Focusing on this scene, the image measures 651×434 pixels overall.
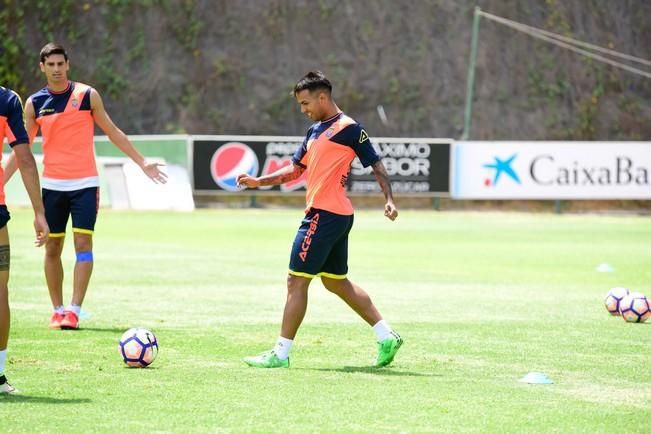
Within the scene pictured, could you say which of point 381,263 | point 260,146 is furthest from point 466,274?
point 260,146

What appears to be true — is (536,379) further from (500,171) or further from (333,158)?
(500,171)

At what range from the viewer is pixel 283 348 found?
880cm

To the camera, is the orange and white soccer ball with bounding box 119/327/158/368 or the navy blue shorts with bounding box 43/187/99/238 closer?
the orange and white soccer ball with bounding box 119/327/158/368

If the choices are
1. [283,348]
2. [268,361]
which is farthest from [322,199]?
[268,361]

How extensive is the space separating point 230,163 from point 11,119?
2718 centimetres

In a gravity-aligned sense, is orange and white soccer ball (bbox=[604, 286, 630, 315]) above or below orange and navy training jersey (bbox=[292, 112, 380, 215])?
below

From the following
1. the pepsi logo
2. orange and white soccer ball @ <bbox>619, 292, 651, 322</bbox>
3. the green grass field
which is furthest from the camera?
the pepsi logo

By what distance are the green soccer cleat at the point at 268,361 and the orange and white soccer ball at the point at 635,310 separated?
4302 mm

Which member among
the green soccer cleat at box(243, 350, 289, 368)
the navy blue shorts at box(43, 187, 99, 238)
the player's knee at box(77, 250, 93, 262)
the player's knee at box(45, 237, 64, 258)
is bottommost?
the green soccer cleat at box(243, 350, 289, 368)

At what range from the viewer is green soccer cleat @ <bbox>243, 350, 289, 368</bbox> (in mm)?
8734

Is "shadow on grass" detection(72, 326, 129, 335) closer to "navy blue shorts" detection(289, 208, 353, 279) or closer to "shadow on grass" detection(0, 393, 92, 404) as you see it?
"navy blue shorts" detection(289, 208, 353, 279)

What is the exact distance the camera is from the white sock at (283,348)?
8789mm

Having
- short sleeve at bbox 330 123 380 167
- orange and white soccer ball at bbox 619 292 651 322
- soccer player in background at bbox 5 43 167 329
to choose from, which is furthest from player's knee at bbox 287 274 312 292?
orange and white soccer ball at bbox 619 292 651 322

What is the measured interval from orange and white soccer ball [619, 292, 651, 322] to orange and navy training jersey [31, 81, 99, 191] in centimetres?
523
